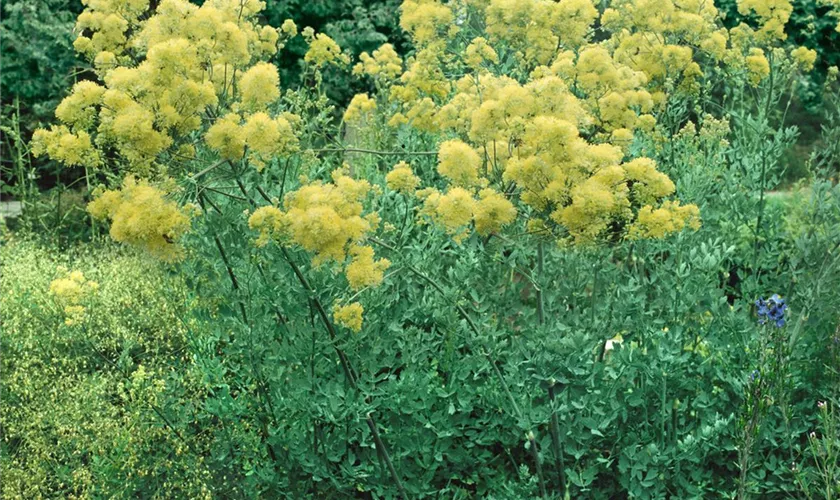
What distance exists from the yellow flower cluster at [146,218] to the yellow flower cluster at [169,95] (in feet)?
0.41

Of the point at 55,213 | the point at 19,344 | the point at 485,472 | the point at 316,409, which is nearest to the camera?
the point at 316,409

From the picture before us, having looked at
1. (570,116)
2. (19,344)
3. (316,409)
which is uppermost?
(570,116)

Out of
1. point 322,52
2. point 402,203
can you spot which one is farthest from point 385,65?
point 402,203

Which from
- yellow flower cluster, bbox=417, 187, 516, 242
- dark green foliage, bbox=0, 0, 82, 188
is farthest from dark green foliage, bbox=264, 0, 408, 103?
yellow flower cluster, bbox=417, 187, 516, 242

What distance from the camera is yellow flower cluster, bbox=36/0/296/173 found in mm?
2621

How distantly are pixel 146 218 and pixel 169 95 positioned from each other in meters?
0.38

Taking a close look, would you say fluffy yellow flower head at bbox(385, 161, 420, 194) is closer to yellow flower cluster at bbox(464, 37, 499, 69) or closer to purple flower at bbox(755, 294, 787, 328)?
yellow flower cluster at bbox(464, 37, 499, 69)

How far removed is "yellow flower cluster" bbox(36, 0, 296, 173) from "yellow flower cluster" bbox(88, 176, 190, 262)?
0.12m

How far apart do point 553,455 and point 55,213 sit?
573cm

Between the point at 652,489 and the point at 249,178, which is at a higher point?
the point at 249,178

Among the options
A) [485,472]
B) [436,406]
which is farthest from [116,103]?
[485,472]

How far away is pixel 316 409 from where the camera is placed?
10.1 ft

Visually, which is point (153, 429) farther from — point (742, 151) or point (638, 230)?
point (742, 151)

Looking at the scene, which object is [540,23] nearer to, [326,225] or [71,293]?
[326,225]
